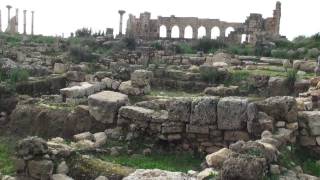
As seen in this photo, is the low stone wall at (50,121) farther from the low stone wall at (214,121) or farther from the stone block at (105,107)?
the low stone wall at (214,121)

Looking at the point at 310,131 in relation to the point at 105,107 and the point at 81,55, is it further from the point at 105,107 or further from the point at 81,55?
the point at 81,55

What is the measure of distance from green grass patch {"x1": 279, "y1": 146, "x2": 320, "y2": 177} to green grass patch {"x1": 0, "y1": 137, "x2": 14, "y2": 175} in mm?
4670

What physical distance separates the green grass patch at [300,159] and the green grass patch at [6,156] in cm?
467

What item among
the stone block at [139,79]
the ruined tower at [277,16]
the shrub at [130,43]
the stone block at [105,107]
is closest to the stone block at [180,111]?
the stone block at [105,107]

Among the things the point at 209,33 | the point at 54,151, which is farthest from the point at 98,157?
the point at 209,33

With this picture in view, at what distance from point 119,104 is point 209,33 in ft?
136

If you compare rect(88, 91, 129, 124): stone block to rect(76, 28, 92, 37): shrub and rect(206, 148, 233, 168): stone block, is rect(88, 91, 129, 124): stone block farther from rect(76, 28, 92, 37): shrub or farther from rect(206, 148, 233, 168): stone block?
rect(76, 28, 92, 37): shrub

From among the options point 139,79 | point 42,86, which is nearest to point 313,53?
point 42,86

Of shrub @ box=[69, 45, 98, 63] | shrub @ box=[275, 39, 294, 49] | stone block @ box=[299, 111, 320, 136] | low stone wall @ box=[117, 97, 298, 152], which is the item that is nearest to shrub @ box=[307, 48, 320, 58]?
shrub @ box=[275, 39, 294, 49]

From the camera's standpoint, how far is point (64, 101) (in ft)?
44.8

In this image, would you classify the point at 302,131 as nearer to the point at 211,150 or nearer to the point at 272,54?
the point at 211,150

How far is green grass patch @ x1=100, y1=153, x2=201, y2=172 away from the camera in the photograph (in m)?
9.05

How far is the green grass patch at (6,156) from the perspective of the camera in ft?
29.5

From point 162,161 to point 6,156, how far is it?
307cm
